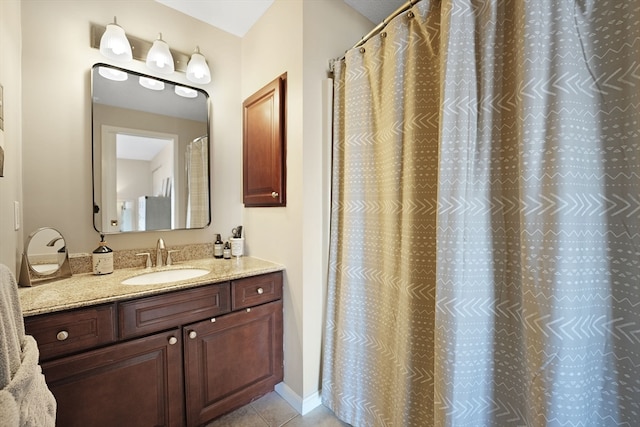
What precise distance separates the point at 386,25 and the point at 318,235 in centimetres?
115

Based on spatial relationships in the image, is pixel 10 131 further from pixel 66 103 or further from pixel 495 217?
pixel 495 217

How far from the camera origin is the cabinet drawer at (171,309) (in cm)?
111

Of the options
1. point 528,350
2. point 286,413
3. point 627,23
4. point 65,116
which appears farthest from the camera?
point 286,413

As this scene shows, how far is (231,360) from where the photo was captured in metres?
1.40

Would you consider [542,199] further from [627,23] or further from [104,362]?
[104,362]

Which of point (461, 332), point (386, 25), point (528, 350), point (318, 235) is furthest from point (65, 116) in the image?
point (528, 350)

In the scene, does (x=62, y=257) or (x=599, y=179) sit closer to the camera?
(x=599, y=179)

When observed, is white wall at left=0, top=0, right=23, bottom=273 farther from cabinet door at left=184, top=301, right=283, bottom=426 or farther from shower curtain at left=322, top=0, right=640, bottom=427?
shower curtain at left=322, top=0, right=640, bottom=427

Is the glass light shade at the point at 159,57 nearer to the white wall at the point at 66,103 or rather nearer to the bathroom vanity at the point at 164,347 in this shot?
the white wall at the point at 66,103

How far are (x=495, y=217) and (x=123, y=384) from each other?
1.67 metres

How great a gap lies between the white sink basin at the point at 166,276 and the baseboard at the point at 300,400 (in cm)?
89

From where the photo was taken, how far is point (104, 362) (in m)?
1.06

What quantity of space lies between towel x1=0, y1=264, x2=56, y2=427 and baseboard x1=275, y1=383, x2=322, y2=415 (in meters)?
1.16

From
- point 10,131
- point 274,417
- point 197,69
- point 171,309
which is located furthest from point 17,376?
point 197,69
